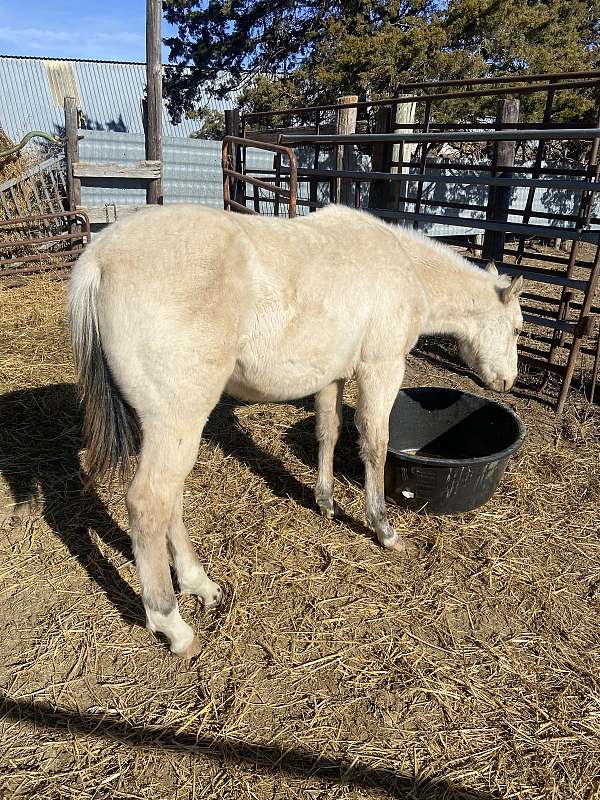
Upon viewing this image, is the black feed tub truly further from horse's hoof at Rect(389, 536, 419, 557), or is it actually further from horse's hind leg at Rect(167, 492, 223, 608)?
horse's hind leg at Rect(167, 492, 223, 608)

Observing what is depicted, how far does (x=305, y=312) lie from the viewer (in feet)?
9.10

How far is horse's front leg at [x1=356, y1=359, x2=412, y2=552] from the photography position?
330 centimetres

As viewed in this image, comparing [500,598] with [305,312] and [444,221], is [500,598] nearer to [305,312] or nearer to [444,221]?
[305,312]

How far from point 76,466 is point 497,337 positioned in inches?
121

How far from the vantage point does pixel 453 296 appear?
372 cm

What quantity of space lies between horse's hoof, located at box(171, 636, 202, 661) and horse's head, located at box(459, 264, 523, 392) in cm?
261

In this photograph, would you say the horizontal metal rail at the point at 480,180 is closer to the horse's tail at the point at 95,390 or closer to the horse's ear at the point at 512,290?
the horse's ear at the point at 512,290

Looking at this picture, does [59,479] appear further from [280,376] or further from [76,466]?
[280,376]

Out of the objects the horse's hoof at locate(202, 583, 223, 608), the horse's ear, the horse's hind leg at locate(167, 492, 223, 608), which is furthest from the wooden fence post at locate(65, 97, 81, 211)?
the horse's hoof at locate(202, 583, 223, 608)

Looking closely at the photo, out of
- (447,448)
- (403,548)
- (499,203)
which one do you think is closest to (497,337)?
(447,448)

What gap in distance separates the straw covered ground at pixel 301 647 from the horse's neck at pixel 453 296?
4.03 ft

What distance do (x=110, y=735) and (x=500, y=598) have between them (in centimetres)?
204

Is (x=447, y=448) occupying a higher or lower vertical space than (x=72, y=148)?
lower

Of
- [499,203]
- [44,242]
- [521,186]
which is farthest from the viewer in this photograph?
[44,242]
